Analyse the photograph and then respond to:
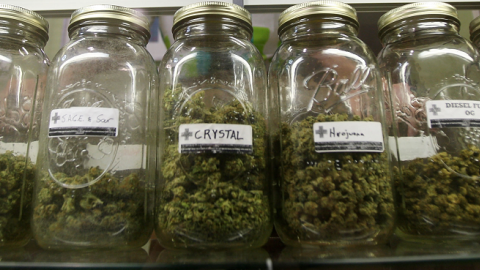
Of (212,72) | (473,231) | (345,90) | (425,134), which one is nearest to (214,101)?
(212,72)

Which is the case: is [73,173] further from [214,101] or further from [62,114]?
[214,101]

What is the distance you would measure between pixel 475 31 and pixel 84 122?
0.93 meters

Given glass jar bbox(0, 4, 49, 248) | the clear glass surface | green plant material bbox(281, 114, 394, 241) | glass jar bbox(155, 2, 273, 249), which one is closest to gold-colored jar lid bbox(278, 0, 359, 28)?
glass jar bbox(155, 2, 273, 249)

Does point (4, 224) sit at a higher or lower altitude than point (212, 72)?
lower

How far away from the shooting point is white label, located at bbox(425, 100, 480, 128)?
61 centimetres

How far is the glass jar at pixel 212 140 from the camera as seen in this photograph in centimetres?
53

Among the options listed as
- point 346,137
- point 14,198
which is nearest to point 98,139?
point 14,198

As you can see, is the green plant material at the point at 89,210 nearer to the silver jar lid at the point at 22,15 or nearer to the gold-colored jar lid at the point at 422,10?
the silver jar lid at the point at 22,15

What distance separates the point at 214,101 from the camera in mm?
604

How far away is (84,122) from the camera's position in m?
0.57

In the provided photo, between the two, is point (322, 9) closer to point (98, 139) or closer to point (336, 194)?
point (336, 194)

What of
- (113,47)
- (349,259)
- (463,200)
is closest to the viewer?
(349,259)

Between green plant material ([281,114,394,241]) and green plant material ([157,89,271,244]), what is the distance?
2.6 inches

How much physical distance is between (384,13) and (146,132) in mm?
626
